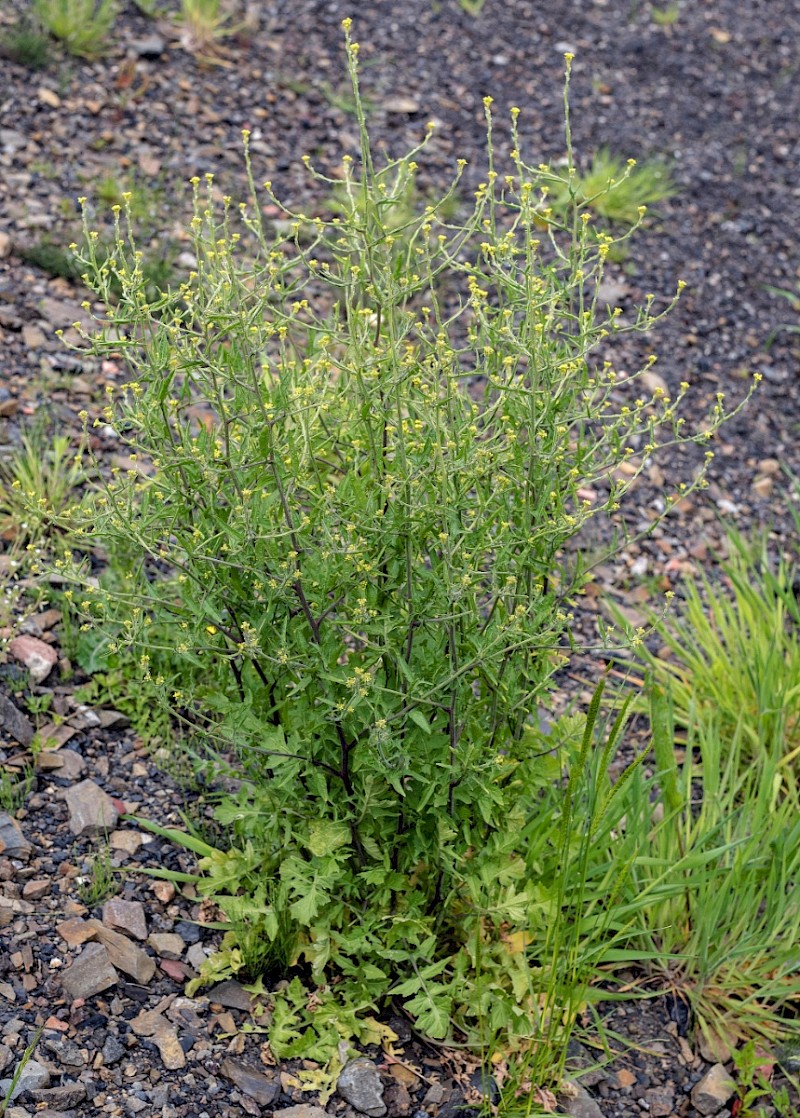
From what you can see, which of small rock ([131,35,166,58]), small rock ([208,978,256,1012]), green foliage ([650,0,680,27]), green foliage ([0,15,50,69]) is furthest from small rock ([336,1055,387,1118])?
green foliage ([650,0,680,27])

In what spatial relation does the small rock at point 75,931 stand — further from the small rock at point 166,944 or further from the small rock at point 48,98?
the small rock at point 48,98

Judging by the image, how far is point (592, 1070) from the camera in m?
2.87

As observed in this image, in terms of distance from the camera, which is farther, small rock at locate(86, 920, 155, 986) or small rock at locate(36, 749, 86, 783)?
small rock at locate(36, 749, 86, 783)

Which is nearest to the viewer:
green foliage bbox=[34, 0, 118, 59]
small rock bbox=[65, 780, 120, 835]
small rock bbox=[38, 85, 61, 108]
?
small rock bbox=[65, 780, 120, 835]

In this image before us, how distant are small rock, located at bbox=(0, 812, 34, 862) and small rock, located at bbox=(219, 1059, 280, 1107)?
712 mm

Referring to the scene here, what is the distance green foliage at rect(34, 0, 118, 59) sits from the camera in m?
5.60

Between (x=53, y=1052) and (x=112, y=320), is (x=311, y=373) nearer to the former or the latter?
(x=112, y=320)

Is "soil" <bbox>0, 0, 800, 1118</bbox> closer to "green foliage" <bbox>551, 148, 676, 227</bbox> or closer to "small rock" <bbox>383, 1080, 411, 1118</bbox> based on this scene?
"small rock" <bbox>383, 1080, 411, 1118</bbox>

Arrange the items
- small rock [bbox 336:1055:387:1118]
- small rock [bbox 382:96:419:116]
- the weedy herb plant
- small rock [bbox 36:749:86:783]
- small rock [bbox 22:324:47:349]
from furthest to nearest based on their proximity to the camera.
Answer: small rock [bbox 382:96:419:116] < small rock [bbox 22:324:47:349] < small rock [bbox 36:749:86:783] < small rock [bbox 336:1055:387:1118] < the weedy herb plant

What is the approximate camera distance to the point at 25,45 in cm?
543

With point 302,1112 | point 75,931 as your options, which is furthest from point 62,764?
point 302,1112

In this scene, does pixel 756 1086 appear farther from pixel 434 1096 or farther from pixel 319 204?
pixel 319 204

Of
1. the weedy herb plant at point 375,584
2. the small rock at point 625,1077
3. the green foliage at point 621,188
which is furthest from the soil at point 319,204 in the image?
the weedy herb plant at point 375,584

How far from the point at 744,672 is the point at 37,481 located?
230 centimetres
